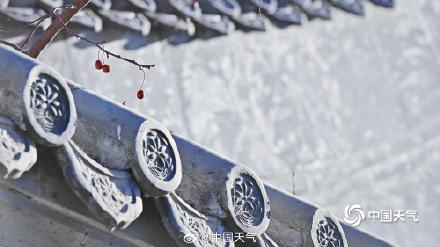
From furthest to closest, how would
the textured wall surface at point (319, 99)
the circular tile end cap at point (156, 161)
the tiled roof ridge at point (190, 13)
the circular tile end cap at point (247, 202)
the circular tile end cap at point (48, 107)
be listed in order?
the textured wall surface at point (319, 99)
the tiled roof ridge at point (190, 13)
the circular tile end cap at point (247, 202)
the circular tile end cap at point (156, 161)
the circular tile end cap at point (48, 107)

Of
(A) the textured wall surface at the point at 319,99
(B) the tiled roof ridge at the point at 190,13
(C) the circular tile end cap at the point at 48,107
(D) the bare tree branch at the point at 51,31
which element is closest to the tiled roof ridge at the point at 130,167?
(C) the circular tile end cap at the point at 48,107

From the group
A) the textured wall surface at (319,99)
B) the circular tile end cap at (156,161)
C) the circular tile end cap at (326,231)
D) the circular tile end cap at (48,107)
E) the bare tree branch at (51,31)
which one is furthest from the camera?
the textured wall surface at (319,99)

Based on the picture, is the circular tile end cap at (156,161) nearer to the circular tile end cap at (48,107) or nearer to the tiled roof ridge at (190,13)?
the circular tile end cap at (48,107)

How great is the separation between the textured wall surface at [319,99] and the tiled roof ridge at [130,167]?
2.80 m

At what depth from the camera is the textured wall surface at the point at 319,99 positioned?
6.47 m

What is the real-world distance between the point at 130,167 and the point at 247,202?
1.44 feet

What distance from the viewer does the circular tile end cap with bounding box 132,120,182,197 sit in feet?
9.75

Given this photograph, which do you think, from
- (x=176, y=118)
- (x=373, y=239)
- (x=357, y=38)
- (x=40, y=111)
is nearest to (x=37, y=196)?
(x=40, y=111)

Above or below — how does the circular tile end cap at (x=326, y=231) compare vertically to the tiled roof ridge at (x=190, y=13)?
above

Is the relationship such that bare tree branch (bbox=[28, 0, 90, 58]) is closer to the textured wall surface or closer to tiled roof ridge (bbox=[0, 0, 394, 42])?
tiled roof ridge (bbox=[0, 0, 394, 42])

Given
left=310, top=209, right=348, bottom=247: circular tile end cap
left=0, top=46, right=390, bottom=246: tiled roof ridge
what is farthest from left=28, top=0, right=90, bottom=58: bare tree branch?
left=310, top=209, right=348, bottom=247: circular tile end cap

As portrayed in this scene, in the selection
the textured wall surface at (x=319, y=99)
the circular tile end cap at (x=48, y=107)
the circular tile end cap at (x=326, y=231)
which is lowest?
the textured wall surface at (x=319, y=99)

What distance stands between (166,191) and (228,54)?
4.13m

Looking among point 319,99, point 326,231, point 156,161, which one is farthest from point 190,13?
point 156,161
